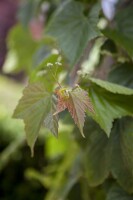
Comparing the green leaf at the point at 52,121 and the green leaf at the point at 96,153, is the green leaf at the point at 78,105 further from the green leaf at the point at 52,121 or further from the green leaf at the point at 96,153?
the green leaf at the point at 96,153

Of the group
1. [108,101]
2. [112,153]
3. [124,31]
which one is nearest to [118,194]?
[112,153]

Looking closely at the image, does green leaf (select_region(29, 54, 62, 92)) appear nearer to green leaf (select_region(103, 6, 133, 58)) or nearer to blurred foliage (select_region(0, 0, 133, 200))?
blurred foliage (select_region(0, 0, 133, 200))

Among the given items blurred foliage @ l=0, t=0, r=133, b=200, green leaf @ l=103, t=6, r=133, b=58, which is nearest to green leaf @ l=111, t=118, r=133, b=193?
blurred foliage @ l=0, t=0, r=133, b=200

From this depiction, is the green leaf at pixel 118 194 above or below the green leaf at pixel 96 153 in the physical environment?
below

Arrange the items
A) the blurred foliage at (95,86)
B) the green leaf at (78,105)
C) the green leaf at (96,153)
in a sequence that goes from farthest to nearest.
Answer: the green leaf at (96,153)
the blurred foliage at (95,86)
the green leaf at (78,105)

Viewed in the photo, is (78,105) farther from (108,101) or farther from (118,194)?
(118,194)

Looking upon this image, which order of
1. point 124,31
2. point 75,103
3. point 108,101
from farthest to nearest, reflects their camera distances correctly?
point 124,31
point 108,101
point 75,103

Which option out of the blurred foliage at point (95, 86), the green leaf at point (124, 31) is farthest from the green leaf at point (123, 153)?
the green leaf at point (124, 31)

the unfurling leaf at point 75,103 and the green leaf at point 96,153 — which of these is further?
the green leaf at point 96,153
